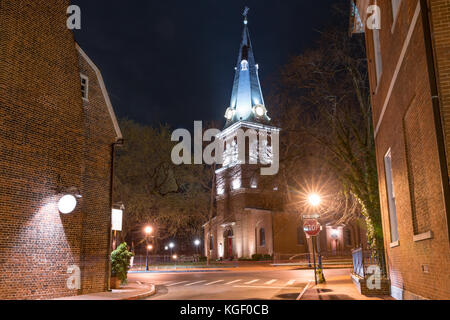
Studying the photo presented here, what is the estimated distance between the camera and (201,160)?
4478 cm

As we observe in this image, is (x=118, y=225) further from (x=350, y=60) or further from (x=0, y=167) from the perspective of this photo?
(x=350, y=60)

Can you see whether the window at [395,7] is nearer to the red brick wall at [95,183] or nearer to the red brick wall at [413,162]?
the red brick wall at [413,162]

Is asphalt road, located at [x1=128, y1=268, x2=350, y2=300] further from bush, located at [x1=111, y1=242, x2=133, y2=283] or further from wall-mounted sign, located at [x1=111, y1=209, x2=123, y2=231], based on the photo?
wall-mounted sign, located at [x1=111, y1=209, x2=123, y2=231]

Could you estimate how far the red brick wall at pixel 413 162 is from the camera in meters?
7.52

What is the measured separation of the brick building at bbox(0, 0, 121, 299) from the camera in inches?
479

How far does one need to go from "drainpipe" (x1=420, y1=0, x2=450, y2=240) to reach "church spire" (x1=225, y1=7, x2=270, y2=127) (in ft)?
160

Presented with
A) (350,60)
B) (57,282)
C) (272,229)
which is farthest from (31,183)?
(272,229)

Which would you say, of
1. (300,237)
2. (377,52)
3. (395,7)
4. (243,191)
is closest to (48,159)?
(395,7)

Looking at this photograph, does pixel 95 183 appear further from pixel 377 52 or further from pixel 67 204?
pixel 377 52

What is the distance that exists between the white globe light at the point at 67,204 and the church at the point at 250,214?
1298 inches

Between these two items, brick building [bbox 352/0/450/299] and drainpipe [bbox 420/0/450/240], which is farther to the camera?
brick building [bbox 352/0/450/299]

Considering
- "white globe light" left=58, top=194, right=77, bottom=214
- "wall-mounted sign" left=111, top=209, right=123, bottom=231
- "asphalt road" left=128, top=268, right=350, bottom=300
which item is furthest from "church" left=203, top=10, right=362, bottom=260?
"white globe light" left=58, top=194, right=77, bottom=214

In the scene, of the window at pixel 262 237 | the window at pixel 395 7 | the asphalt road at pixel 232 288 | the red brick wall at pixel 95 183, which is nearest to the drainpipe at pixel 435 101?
the window at pixel 395 7

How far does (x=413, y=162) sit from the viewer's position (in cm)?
948
